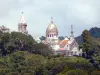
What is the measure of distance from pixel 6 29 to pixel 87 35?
22172 millimetres

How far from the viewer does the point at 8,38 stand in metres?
87.1

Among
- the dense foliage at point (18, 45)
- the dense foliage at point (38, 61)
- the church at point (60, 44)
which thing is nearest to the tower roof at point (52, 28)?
the church at point (60, 44)

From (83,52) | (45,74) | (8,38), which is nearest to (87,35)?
(83,52)

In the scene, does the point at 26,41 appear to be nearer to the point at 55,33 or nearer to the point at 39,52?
the point at 39,52

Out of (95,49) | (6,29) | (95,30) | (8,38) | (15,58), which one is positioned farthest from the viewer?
(95,30)

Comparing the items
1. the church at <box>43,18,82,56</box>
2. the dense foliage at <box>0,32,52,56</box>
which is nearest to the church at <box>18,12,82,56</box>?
the church at <box>43,18,82,56</box>

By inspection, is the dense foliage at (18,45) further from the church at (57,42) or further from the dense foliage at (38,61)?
the church at (57,42)

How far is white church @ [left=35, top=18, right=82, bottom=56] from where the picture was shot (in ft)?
320

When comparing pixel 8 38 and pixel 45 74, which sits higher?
pixel 8 38

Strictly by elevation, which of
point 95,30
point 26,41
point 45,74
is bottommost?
point 45,74

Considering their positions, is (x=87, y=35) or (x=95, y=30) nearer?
(x=87, y=35)

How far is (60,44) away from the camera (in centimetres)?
9938

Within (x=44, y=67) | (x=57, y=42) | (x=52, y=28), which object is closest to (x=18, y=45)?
(x=57, y=42)

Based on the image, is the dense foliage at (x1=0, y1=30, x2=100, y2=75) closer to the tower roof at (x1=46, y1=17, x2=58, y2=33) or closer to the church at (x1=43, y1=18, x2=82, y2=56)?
the church at (x1=43, y1=18, x2=82, y2=56)
